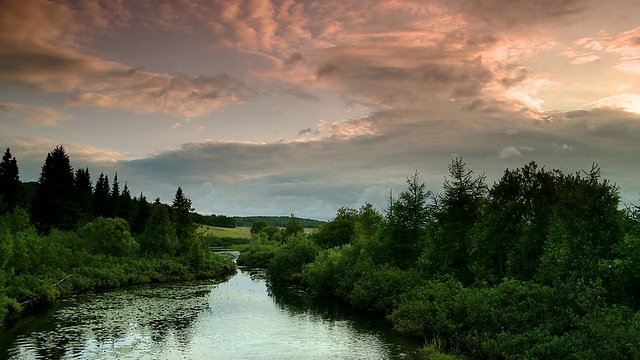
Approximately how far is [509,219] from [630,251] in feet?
45.2

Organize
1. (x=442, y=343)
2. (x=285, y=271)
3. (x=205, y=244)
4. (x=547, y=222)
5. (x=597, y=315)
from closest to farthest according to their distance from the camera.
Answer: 1. (x=597, y=315)
2. (x=442, y=343)
3. (x=547, y=222)
4. (x=285, y=271)
5. (x=205, y=244)

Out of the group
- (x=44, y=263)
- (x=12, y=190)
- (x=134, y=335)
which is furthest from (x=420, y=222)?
(x=12, y=190)

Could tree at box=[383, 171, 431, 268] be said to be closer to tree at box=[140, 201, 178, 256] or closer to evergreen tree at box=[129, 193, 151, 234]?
tree at box=[140, 201, 178, 256]

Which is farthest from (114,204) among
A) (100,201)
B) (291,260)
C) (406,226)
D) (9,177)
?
(406,226)

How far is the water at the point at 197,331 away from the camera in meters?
33.1

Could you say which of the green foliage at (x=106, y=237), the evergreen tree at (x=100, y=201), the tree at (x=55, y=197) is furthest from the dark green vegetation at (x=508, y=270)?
the evergreen tree at (x=100, y=201)

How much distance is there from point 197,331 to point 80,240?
46.1 meters

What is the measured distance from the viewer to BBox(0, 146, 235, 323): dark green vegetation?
4959 cm

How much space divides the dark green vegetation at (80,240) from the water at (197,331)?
159 inches

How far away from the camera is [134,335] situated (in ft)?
126

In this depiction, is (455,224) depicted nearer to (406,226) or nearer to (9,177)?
(406,226)

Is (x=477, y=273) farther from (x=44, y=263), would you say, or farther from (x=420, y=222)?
(x=44, y=263)

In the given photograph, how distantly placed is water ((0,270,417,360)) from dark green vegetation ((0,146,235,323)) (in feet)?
13.2

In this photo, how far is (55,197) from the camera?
91750 millimetres
